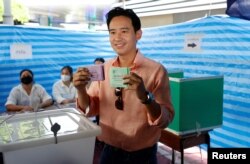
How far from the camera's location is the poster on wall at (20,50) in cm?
459

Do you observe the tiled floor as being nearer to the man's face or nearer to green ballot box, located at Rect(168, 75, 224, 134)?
green ballot box, located at Rect(168, 75, 224, 134)

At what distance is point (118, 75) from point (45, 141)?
48cm

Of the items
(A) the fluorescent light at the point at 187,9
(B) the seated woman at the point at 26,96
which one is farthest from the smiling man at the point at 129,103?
(A) the fluorescent light at the point at 187,9

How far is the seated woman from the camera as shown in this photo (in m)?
4.01

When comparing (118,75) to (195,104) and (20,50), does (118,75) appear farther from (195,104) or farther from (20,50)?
(20,50)

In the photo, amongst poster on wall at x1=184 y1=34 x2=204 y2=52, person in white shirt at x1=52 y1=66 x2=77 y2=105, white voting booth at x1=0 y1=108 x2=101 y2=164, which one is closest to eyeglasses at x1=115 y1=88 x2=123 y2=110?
white voting booth at x1=0 y1=108 x2=101 y2=164

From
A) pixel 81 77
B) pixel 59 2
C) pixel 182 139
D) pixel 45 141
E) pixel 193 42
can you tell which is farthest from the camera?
pixel 59 2

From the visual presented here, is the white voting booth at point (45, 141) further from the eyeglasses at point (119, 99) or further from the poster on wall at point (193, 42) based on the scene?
the poster on wall at point (193, 42)

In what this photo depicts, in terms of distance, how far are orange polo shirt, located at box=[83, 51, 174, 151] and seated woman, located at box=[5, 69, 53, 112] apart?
8.84 feet

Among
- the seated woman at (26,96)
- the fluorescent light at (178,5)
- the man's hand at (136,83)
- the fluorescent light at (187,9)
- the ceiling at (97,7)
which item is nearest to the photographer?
the man's hand at (136,83)

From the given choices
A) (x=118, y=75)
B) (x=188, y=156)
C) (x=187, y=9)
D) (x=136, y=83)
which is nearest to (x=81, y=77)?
(x=118, y=75)

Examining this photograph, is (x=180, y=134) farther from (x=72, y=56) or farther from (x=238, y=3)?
(x=72, y=56)

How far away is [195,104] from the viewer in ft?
9.04

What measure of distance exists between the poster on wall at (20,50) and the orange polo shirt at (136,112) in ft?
11.7
